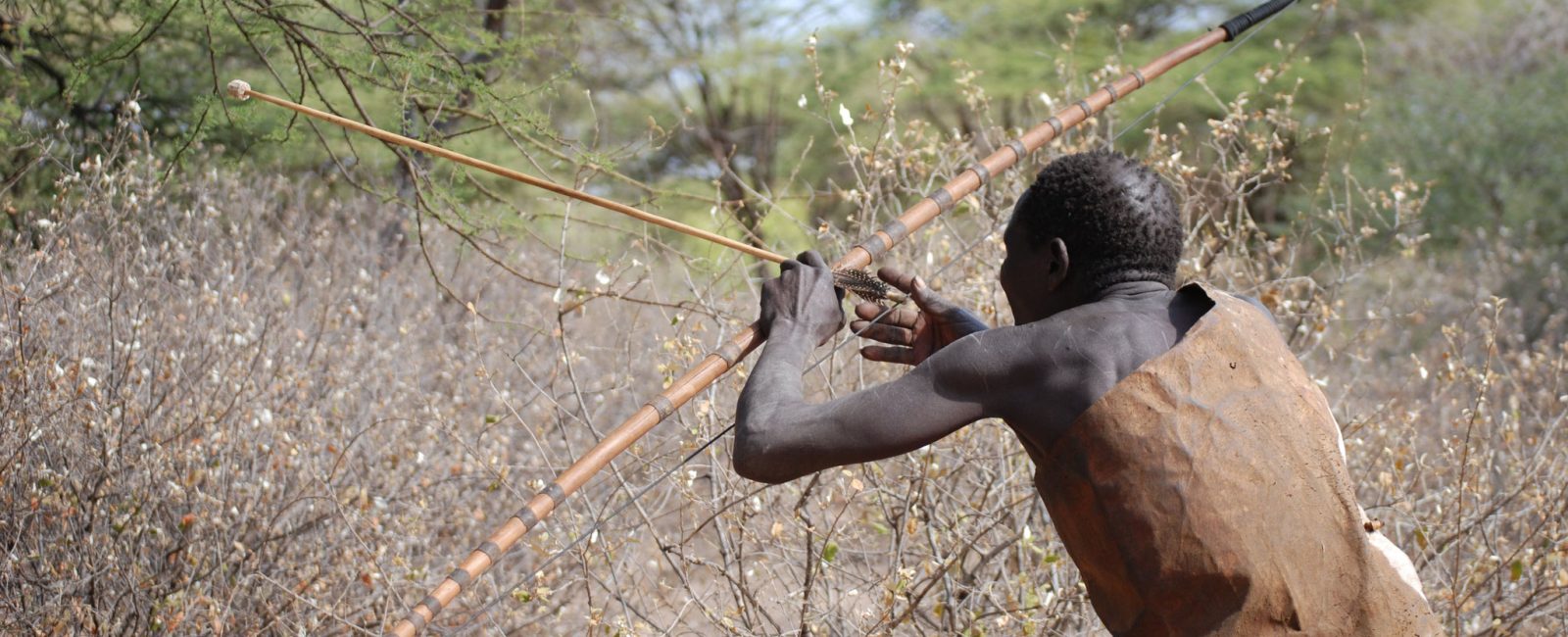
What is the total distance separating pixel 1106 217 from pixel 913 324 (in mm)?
798

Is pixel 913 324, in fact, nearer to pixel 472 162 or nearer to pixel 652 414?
pixel 652 414

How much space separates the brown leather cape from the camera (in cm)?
259

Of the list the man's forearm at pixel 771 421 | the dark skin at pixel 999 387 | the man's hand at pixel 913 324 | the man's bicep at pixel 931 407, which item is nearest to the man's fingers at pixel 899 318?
the man's hand at pixel 913 324

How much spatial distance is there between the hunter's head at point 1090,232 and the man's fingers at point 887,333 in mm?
609

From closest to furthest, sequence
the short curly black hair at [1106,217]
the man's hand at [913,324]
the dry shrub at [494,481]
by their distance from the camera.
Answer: the short curly black hair at [1106,217]
the man's hand at [913,324]
the dry shrub at [494,481]

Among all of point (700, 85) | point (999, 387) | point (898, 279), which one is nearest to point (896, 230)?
point (898, 279)

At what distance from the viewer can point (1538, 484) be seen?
17.2 feet

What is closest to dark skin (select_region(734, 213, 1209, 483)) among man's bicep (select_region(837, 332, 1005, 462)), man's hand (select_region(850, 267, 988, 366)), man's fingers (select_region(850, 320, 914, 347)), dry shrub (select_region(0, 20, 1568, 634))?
man's bicep (select_region(837, 332, 1005, 462))

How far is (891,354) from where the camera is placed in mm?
3367

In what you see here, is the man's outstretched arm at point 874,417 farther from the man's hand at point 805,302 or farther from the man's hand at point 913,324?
the man's hand at point 913,324

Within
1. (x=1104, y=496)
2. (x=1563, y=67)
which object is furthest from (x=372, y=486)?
(x=1563, y=67)

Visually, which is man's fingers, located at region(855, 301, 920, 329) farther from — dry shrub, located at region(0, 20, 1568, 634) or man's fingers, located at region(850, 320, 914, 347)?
→ dry shrub, located at region(0, 20, 1568, 634)

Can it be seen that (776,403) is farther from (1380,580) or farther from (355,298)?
(355,298)

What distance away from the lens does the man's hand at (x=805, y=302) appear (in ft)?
9.75
